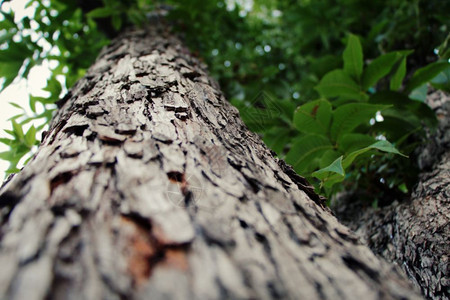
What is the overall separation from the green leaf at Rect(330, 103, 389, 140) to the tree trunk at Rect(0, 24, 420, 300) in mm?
544

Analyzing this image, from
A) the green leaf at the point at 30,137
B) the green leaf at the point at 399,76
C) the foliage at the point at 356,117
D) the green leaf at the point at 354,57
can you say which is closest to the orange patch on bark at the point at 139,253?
the foliage at the point at 356,117

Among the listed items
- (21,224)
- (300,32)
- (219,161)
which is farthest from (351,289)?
(300,32)

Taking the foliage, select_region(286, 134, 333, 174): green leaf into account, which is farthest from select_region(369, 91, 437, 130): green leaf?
select_region(286, 134, 333, 174): green leaf

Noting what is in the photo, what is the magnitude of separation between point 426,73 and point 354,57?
347 millimetres

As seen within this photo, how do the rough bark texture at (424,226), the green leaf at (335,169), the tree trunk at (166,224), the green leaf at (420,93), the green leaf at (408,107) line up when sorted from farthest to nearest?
the green leaf at (420,93) < the green leaf at (408,107) < the rough bark texture at (424,226) < the green leaf at (335,169) < the tree trunk at (166,224)

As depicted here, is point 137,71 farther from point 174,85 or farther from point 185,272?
point 185,272

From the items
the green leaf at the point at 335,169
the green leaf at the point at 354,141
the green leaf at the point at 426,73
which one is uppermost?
the green leaf at the point at 426,73

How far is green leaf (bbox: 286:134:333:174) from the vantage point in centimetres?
124

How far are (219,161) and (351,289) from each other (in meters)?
0.33

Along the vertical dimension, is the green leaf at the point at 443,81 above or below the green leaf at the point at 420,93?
above

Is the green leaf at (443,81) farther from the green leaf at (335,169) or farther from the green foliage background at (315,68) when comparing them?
the green leaf at (335,169)

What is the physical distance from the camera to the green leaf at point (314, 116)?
1.19 metres

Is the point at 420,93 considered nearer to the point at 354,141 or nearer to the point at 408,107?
the point at 408,107

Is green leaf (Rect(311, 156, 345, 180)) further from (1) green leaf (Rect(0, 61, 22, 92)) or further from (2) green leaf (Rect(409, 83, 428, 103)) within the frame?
(1) green leaf (Rect(0, 61, 22, 92))
